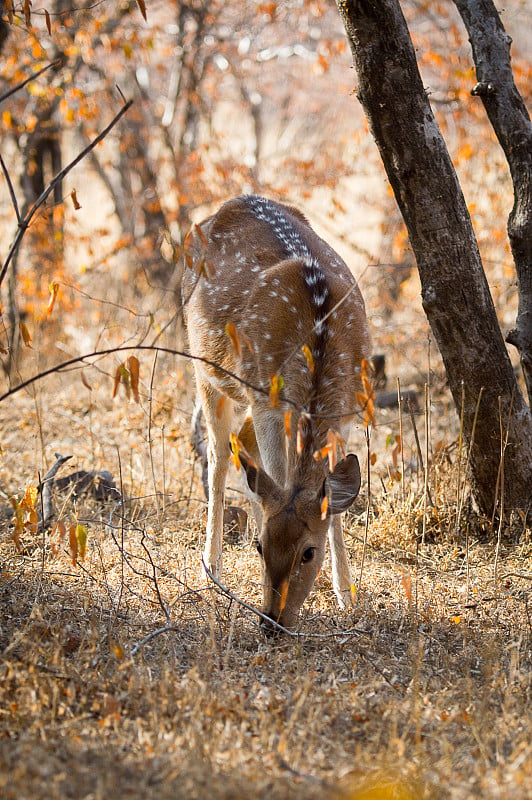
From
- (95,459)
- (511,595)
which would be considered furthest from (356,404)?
(95,459)

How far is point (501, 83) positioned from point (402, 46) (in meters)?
0.73

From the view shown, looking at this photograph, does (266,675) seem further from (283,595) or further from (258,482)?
(258,482)

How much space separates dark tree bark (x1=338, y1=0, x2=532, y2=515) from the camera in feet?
16.9

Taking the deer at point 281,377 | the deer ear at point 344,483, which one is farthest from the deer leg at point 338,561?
the deer ear at point 344,483

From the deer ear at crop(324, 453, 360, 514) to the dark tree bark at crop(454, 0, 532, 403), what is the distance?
5.14 feet

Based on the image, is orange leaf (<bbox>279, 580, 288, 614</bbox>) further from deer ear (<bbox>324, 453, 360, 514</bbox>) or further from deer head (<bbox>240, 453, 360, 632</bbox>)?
deer ear (<bbox>324, 453, 360, 514</bbox>)

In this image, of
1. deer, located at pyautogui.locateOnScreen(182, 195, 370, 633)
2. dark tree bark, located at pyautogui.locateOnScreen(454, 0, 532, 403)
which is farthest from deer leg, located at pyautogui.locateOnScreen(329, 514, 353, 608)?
dark tree bark, located at pyautogui.locateOnScreen(454, 0, 532, 403)

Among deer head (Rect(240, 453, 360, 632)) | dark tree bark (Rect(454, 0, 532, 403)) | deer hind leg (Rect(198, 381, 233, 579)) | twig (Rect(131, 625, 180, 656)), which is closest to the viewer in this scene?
twig (Rect(131, 625, 180, 656))

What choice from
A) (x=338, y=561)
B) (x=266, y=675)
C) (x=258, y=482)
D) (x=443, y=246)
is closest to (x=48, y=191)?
(x=258, y=482)

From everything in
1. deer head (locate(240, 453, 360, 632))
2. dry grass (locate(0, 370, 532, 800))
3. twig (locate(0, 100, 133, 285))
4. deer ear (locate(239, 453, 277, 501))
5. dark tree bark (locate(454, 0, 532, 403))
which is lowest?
dry grass (locate(0, 370, 532, 800))

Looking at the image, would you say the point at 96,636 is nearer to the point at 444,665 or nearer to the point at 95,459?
the point at 444,665

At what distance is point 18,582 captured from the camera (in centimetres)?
492

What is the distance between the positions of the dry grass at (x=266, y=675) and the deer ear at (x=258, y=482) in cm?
59

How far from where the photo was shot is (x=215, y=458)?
596 centimetres
